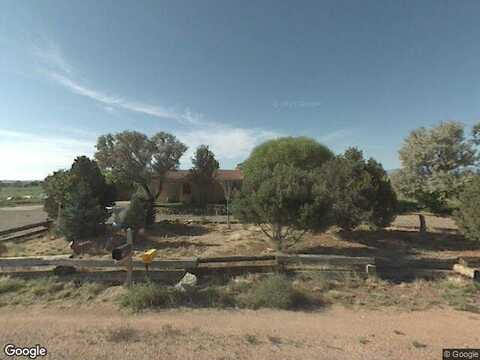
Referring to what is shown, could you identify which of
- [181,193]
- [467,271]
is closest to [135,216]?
[467,271]

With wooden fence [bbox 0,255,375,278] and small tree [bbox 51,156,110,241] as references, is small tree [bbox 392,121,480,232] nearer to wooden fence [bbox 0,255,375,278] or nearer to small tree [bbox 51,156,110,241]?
wooden fence [bbox 0,255,375,278]

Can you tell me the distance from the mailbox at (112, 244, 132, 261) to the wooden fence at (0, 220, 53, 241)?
413 inches

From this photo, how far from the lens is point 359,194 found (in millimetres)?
11141

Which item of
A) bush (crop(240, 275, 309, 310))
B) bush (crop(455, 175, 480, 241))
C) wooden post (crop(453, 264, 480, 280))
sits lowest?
bush (crop(240, 275, 309, 310))

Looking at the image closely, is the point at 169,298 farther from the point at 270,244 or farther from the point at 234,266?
the point at 270,244

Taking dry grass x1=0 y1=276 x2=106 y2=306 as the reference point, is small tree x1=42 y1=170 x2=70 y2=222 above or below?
above

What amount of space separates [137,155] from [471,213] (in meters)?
23.8

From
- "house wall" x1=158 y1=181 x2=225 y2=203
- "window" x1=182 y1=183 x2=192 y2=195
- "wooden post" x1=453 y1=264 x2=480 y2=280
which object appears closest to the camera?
"wooden post" x1=453 y1=264 x2=480 y2=280

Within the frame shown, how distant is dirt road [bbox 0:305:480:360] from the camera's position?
371cm

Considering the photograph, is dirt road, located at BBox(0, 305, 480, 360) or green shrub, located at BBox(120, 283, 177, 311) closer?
dirt road, located at BBox(0, 305, 480, 360)

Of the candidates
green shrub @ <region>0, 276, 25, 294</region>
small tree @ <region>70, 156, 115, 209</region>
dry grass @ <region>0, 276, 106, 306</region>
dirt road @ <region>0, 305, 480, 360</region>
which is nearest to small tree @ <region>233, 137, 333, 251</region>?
dirt road @ <region>0, 305, 480, 360</region>

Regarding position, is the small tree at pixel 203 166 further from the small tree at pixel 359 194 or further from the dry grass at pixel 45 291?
the dry grass at pixel 45 291

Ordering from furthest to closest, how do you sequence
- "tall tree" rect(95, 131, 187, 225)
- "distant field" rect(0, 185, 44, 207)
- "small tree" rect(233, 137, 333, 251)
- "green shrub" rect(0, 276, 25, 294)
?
"distant field" rect(0, 185, 44, 207)
"tall tree" rect(95, 131, 187, 225)
"small tree" rect(233, 137, 333, 251)
"green shrub" rect(0, 276, 25, 294)

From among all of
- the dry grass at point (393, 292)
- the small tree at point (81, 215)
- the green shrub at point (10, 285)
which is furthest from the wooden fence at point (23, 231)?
the dry grass at point (393, 292)
